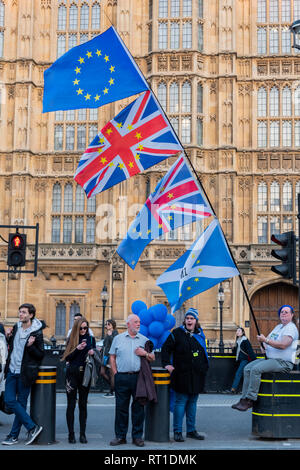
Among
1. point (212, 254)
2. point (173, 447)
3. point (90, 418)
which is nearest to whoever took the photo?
point (173, 447)

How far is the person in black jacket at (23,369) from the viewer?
8.93 meters

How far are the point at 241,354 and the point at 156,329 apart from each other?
2.11 metres

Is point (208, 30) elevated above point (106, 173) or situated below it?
above

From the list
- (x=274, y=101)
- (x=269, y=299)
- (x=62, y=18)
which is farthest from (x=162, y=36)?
(x=269, y=299)

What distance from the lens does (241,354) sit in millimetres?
15836

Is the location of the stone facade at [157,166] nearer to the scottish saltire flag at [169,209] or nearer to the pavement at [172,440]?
the pavement at [172,440]

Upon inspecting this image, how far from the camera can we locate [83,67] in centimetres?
1146

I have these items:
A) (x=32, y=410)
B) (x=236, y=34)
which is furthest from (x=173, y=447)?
(x=236, y=34)

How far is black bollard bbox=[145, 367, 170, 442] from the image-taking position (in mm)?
9289

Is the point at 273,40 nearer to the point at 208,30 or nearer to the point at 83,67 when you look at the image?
the point at 208,30

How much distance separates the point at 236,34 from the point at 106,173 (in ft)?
68.8

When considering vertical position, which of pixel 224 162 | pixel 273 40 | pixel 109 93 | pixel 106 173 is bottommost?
pixel 106 173

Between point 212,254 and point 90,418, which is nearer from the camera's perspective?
point 212,254

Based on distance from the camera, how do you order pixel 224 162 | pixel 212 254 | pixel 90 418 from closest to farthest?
pixel 212 254
pixel 90 418
pixel 224 162
